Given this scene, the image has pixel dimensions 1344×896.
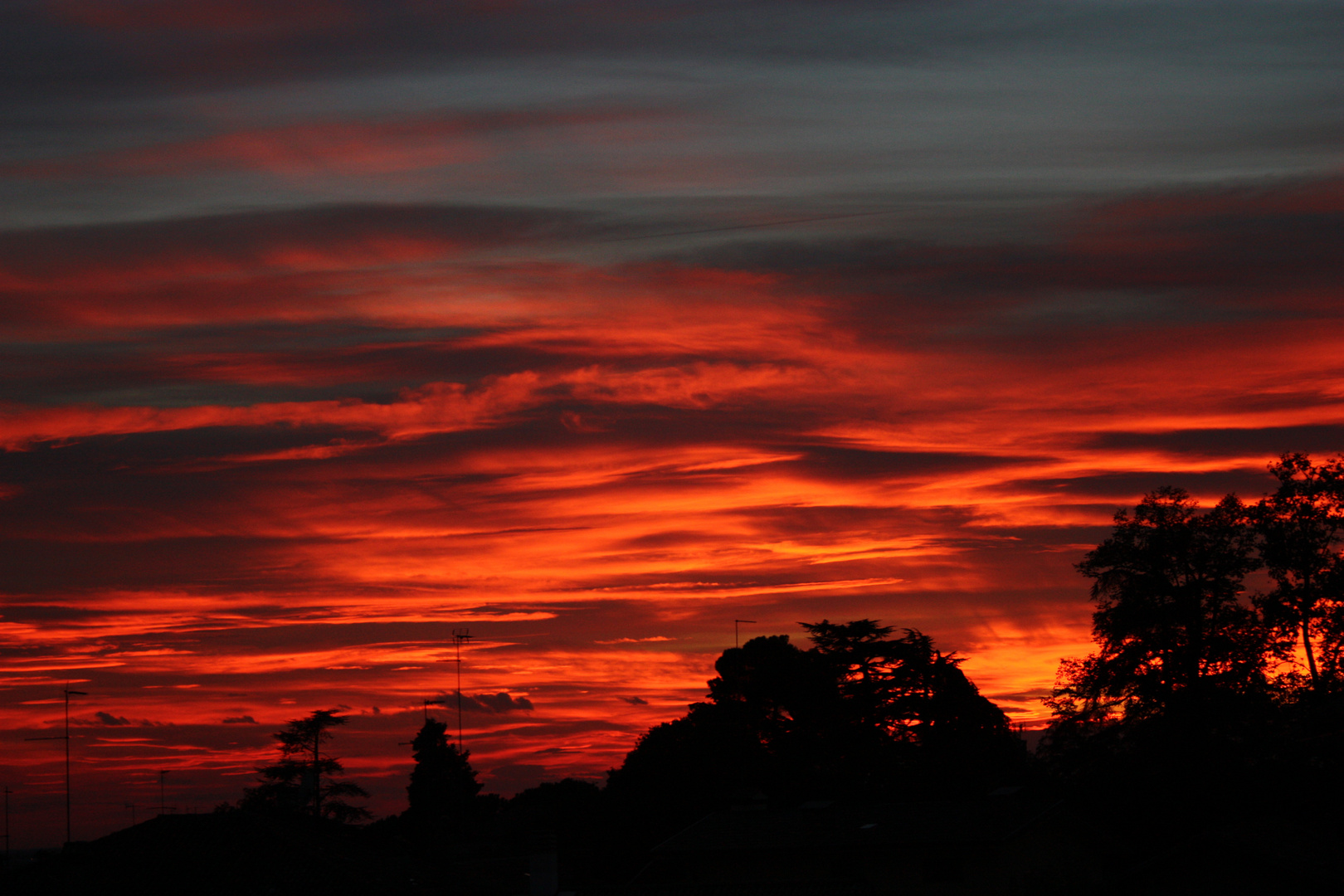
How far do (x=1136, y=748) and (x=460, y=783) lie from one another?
213ft

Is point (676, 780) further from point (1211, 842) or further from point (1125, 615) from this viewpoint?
point (1211, 842)

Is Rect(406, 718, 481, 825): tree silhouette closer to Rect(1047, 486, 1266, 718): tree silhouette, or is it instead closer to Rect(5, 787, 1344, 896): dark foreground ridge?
Rect(5, 787, 1344, 896): dark foreground ridge

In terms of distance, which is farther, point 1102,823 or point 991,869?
point 1102,823

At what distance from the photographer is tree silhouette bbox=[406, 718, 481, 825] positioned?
103 m

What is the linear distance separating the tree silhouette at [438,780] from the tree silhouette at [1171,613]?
178ft

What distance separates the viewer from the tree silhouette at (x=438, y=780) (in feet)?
339

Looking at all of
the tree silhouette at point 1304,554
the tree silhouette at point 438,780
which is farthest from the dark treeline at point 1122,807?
the tree silhouette at point 438,780

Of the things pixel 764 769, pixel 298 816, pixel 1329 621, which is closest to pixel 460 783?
pixel 764 769

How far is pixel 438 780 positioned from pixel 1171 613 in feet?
203

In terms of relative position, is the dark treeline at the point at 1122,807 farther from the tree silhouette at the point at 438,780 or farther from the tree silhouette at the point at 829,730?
the tree silhouette at the point at 438,780

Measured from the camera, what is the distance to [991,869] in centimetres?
5328

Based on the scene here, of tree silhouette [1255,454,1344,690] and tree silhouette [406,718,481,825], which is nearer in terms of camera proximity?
tree silhouette [1255,454,1344,690]

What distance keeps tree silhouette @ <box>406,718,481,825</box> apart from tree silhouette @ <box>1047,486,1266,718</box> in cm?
5414

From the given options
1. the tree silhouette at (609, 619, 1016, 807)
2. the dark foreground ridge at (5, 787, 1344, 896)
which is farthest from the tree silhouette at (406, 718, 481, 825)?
the dark foreground ridge at (5, 787, 1344, 896)
